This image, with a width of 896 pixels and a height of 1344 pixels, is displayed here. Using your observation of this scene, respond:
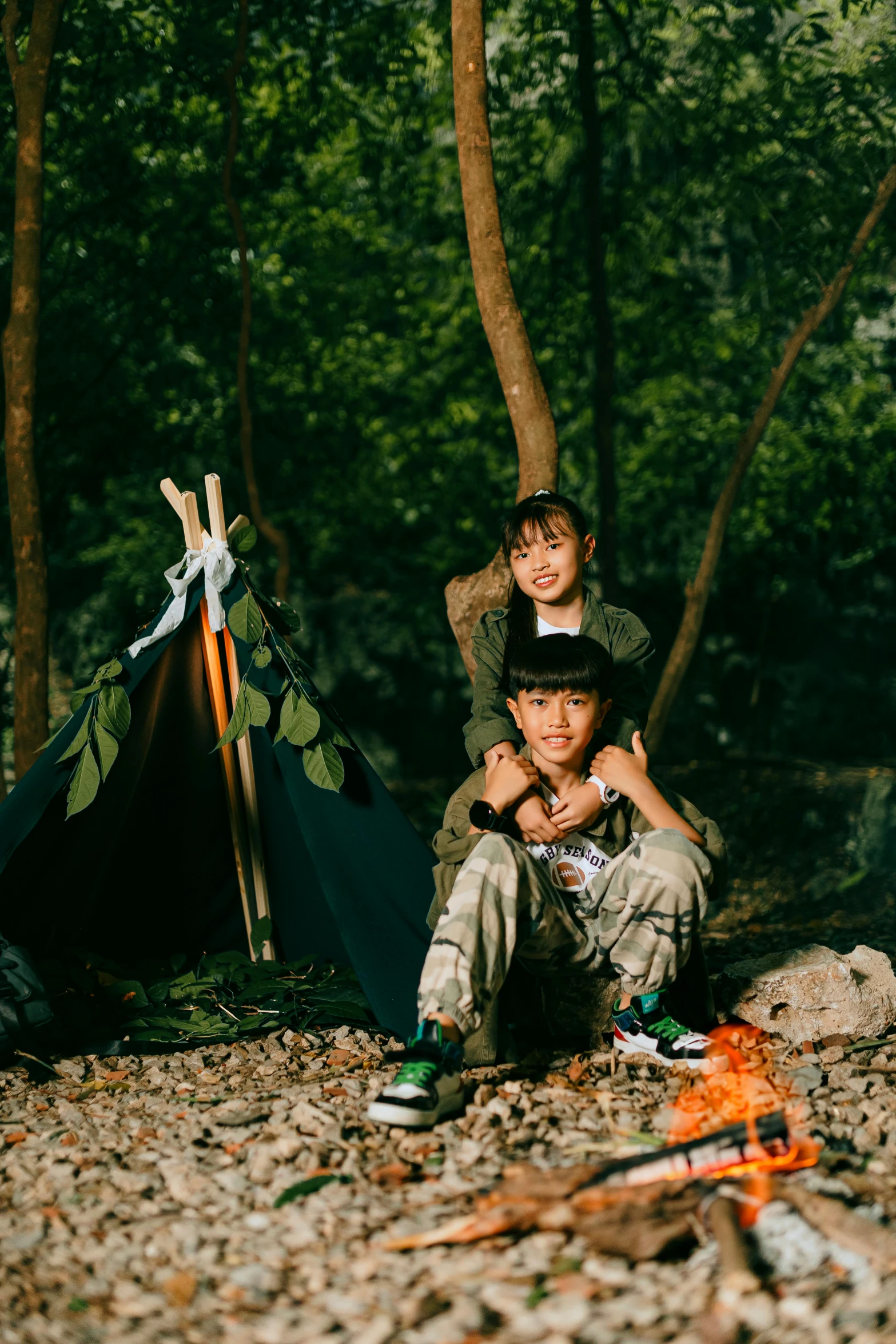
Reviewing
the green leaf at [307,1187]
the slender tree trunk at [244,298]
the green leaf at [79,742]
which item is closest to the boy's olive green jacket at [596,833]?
the green leaf at [307,1187]

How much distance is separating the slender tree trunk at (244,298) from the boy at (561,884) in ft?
A: 12.4

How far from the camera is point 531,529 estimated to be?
278 cm

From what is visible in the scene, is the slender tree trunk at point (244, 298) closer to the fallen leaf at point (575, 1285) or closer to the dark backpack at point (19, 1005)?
the dark backpack at point (19, 1005)

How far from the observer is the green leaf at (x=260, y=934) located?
3668 mm

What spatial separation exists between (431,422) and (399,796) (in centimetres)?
298

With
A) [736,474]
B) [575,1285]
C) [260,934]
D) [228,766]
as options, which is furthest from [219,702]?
[736,474]

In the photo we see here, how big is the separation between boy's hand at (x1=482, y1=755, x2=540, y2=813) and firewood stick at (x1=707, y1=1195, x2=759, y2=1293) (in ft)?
3.21

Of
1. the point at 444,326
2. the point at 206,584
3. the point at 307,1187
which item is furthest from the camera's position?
the point at 444,326

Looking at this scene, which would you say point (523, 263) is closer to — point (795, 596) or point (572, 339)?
point (572, 339)

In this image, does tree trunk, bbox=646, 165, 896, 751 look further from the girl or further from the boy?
the boy

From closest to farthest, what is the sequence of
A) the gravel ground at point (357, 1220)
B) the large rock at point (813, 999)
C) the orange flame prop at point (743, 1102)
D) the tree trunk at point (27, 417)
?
1. the gravel ground at point (357, 1220)
2. the orange flame prop at point (743, 1102)
3. the large rock at point (813, 999)
4. the tree trunk at point (27, 417)

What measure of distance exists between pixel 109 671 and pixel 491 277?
200 cm

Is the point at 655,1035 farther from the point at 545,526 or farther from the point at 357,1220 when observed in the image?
the point at 545,526

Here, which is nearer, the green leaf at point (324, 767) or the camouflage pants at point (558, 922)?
the camouflage pants at point (558, 922)
